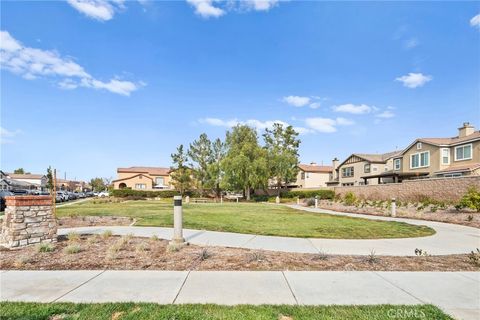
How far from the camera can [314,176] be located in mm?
61969

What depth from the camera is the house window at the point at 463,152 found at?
31406 millimetres

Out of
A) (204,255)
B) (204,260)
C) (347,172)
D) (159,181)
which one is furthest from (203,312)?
(159,181)

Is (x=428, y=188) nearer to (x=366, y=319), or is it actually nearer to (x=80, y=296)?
(x=366, y=319)

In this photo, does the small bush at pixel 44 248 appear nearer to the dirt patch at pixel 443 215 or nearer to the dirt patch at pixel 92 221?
the dirt patch at pixel 92 221

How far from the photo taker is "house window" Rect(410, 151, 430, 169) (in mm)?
36031

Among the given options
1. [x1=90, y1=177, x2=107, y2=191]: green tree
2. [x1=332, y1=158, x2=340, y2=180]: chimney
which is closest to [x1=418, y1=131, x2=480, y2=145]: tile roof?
[x1=332, y1=158, x2=340, y2=180]: chimney

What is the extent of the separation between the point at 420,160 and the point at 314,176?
25.9m

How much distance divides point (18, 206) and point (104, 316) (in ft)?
Answer: 18.5

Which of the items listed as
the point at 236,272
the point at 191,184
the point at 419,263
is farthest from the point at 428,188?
the point at 191,184

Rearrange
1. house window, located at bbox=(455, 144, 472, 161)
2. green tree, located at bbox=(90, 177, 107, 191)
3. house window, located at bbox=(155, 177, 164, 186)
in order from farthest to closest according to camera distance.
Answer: green tree, located at bbox=(90, 177, 107, 191) < house window, located at bbox=(155, 177, 164, 186) < house window, located at bbox=(455, 144, 472, 161)

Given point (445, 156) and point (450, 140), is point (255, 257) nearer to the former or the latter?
point (445, 156)

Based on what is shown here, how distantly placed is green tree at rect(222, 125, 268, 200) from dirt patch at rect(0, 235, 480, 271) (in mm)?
34590

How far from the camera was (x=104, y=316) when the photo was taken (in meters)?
3.66

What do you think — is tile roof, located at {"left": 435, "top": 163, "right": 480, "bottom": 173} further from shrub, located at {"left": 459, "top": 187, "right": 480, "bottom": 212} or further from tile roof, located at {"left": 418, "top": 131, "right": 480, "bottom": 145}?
shrub, located at {"left": 459, "top": 187, "right": 480, "bottom": 212}
